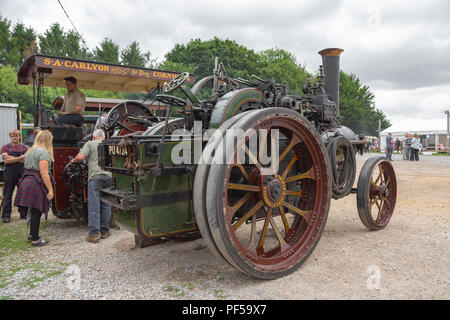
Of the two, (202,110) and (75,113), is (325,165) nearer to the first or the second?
(202,110)

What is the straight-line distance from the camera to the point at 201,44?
3228cm

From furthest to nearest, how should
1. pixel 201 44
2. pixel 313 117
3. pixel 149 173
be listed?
pixel 201 44
pixel 313 117
pixel 149 173

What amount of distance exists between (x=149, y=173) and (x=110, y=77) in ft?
13.4

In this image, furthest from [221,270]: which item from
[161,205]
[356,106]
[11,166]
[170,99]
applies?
[356,106]

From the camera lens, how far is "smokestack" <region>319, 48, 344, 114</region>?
493cm

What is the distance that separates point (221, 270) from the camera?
3.23m

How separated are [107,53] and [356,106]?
116 ft

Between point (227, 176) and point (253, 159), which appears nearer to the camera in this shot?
point (227, 176)

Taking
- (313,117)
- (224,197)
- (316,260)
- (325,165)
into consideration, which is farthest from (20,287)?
(313,117)

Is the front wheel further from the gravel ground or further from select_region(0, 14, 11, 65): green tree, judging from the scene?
select_region(0, 14, 11, 65): green tree

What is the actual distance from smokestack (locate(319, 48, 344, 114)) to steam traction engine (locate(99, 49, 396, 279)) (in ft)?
4.77

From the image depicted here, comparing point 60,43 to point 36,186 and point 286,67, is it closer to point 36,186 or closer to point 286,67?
point 286,67

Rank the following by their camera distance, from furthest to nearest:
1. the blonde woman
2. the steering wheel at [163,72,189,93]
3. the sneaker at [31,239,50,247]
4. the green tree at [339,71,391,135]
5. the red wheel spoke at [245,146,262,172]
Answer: the green tree at [339,71,391,135]
the sneaker at [31,239,50,247]
the blonde woman
the steering wheel at [163,72,189,93]
the red wheel spoke at [245,146,262,172]

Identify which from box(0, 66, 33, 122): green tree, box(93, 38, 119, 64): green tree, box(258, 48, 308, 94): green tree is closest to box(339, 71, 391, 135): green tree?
box(258, 48, 308, 94): green tree
